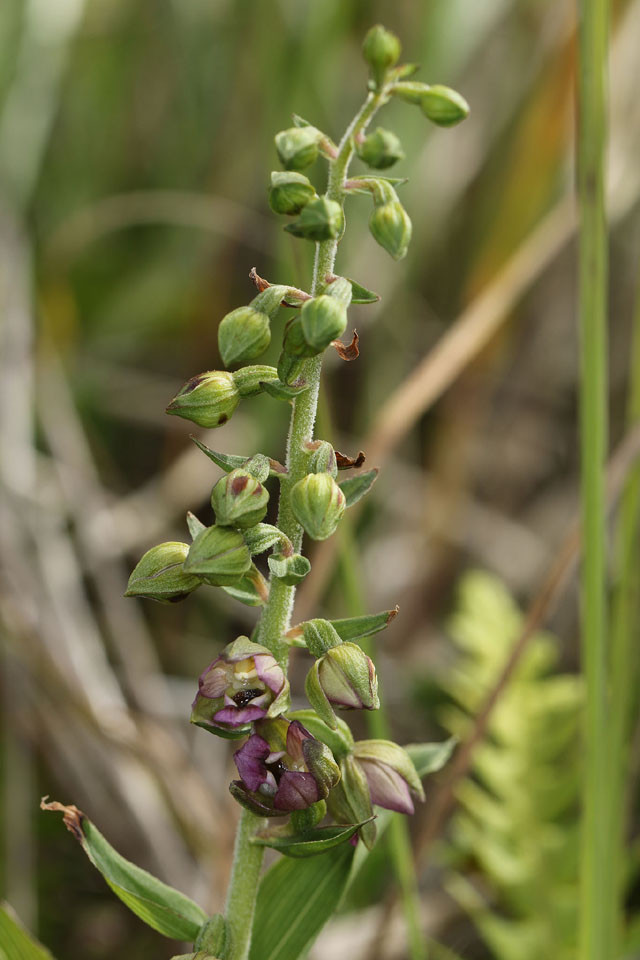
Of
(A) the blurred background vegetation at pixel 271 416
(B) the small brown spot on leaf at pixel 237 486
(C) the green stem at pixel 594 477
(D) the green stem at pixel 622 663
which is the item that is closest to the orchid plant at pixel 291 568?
(B) the small brown spot on leaf at pixel 237 486

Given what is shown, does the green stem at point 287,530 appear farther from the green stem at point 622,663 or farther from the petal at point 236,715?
the green stem at point 622,663

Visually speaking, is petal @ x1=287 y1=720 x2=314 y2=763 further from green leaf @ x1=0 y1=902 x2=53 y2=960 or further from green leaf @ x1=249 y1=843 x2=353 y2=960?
green leaf @ x1=0 y1=902 x2=53 y2=960

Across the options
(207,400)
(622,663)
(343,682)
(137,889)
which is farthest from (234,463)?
(622,663)

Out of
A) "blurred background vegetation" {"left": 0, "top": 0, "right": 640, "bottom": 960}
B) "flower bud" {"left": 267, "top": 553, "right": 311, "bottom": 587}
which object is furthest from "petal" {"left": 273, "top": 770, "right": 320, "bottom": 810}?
"blurred background vegetation" {"left": 0, "top": 0, "right": 640, "bottom": 960}

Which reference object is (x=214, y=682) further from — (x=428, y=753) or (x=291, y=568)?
(x=428, y=753)

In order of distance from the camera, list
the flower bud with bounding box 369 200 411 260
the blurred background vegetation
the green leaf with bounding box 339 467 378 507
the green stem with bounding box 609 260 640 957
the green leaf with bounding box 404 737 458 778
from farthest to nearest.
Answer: the blurred background vegetation, the green stem with bounding box 609 260 640 957, the green leaf with bounding box 404 737 458 778, the green leaf with bounding box 339 467 378 507, the flower bud with bounding box 369 200 411 260

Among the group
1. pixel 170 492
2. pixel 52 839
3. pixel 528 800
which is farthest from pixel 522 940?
pixel 170 492
